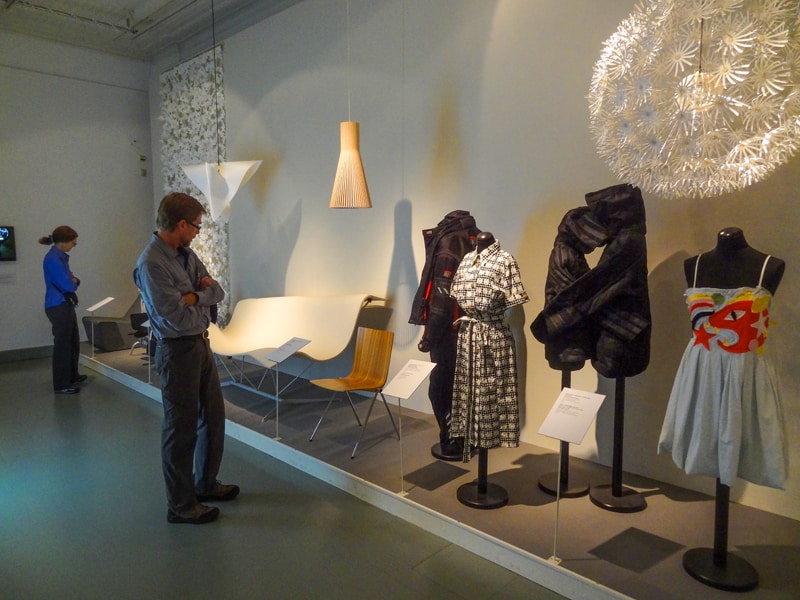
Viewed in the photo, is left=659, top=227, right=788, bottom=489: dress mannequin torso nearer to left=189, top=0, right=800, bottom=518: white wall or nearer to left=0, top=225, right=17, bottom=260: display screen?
left=189, top=0, right=800, bottom=518: white wall

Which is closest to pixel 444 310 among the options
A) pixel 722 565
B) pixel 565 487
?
pixel 565 487

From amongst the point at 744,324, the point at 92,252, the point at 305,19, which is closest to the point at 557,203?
the point at 744,324

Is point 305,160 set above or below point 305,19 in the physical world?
below

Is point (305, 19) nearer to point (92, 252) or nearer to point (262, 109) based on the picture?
point (262, 109)

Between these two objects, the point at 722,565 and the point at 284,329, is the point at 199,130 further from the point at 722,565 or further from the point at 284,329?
the point at 722,565

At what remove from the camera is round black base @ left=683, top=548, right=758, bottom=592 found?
2.16 metres

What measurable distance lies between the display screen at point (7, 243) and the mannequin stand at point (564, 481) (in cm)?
707

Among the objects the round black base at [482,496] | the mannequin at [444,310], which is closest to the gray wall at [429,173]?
the mannequin at [444,310]

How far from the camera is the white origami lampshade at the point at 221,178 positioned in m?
5.52

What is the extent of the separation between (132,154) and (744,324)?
8233 mm

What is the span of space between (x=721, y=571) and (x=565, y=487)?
87 centimetres

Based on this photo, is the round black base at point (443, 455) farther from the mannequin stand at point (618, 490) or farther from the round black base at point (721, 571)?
the round black base at point (721, 571)

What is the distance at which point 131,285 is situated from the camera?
8250 millimetres

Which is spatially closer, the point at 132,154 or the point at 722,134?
the point at 722,134
